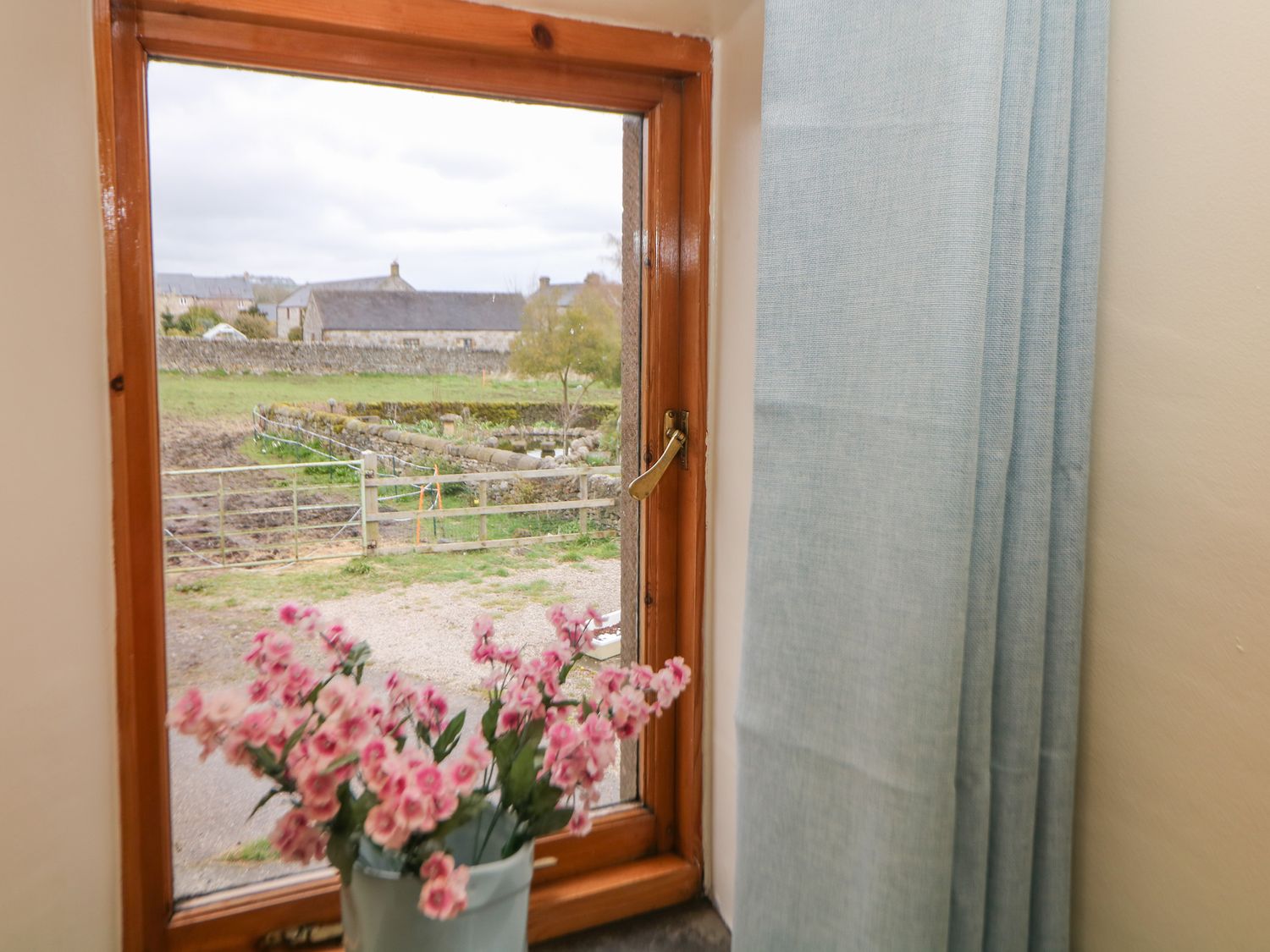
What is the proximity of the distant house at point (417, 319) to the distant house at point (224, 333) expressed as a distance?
85 millimetres

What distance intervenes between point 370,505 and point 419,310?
0.29 meters

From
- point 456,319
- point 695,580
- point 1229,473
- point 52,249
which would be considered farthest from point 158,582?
point 1229,473

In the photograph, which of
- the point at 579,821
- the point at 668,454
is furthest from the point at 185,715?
the point at 668,454

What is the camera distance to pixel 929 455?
777mm

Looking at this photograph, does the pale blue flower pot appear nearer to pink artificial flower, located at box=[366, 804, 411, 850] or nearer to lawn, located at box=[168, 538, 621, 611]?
pink artificial flower, located at box=[366, 804, 411, 850]

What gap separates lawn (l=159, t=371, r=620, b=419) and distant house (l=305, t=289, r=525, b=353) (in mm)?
51

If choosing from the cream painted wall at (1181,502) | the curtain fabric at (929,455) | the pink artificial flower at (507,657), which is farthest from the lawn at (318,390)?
the cream painted wall at (1181,502)

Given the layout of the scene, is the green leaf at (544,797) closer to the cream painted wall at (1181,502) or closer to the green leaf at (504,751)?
the green leaf at (504,751)

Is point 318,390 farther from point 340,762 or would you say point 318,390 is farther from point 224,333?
point 340,762

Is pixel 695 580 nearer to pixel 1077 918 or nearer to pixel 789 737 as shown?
pixel 789 737

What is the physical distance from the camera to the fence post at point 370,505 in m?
1.25

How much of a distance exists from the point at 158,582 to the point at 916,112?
1014 mm

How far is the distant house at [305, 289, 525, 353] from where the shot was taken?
1.20 meters

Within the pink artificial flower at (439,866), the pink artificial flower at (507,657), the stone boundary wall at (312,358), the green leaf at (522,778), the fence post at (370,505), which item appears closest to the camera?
the pink artificial flower at (439,866)
